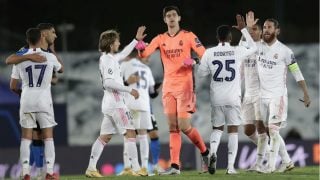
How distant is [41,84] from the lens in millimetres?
14523

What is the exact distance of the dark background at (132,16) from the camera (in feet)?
115

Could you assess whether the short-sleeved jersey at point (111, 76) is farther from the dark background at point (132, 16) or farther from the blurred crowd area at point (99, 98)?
the dark background at point (132, 16)

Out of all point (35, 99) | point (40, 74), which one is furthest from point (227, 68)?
point (35, 99)

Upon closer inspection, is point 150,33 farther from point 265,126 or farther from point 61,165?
point 265,126

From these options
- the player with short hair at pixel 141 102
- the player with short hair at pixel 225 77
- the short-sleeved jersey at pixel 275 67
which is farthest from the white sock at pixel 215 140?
the player with short hair at pixel 141 102

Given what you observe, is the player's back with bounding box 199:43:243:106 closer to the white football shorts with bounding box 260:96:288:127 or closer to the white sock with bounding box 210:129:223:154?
the white sock with bounding box 210:129:223:154

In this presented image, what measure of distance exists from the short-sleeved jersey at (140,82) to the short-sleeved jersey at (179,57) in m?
2.92

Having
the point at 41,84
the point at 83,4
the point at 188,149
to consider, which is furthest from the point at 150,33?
the point at 41,84

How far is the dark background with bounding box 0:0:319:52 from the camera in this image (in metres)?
35.1

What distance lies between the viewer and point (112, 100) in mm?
15844

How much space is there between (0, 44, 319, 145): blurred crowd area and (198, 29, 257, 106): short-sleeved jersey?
14481 millimetres

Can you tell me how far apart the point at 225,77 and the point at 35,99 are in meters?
3.21

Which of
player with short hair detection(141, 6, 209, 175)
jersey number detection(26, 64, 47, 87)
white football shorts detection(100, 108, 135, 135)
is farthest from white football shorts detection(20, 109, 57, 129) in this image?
player with short hair detection(141, 6, 209, 175)

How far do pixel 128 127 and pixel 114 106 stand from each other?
42 centimetres
